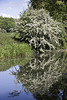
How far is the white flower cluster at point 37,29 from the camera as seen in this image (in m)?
20.7

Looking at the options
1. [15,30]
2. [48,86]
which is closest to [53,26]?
[15,30]

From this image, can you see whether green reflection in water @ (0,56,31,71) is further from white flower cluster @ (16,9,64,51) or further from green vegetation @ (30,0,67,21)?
green vegetation @ (30,0,67,21)

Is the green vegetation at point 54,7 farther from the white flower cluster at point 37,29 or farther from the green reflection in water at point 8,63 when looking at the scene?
the green reflection in water at point 8,63

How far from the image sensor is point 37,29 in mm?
20250

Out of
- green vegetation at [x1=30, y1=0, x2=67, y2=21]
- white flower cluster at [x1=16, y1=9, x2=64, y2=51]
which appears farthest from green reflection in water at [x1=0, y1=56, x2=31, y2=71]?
green vegetation at [x1=30, y1=0, x2=67, y2=21]

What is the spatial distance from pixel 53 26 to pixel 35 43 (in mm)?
3633

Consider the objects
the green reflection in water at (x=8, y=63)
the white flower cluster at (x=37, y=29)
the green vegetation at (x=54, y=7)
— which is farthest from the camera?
the green vegetation at (x=54, y=7)

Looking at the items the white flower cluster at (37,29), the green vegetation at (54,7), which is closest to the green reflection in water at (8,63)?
the white flower cluster at (37,29)

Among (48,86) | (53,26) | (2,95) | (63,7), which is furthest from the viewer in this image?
(63,7)

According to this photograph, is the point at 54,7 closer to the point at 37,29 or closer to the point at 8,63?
the point at 37,29

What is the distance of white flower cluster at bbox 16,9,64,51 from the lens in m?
20.7

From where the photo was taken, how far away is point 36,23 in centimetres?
2080

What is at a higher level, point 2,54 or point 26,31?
point 26,31

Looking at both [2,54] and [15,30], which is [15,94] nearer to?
[2,54]
